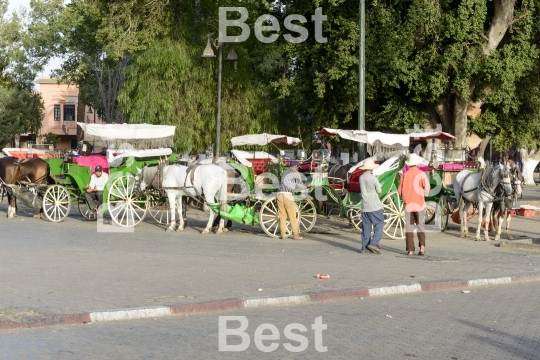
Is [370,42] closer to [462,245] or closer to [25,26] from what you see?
[462,245]

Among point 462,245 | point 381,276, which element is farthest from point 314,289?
point 462,245

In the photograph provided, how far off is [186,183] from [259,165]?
4.42 metres

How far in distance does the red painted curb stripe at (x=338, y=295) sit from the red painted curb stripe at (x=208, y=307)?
1.16 m

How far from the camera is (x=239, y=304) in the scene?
1139 cm

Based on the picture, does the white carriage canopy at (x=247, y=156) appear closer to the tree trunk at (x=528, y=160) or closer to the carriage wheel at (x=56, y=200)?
the carriage wheel at (x=56, y=200)

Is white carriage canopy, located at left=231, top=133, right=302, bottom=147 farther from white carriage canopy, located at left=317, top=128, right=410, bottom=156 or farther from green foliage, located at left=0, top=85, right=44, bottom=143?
green foliage, located at left=0, top=85, right=44, bottom=143

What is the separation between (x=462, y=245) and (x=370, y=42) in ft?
35.5

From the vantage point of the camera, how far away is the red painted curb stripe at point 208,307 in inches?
430

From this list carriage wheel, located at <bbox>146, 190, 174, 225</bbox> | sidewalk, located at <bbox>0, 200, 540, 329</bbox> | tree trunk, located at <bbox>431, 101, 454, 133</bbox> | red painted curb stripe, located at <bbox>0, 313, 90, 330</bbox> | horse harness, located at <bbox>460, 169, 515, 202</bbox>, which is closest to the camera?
red painted curb stripe, located at <bbox>0, 313, 90, 330</bbox>

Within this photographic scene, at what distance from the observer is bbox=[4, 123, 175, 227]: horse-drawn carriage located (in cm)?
2242

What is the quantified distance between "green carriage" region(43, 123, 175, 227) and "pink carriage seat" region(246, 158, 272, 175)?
8.31 ft

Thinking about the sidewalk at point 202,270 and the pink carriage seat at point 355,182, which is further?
the pink carriage seat at point 355,182

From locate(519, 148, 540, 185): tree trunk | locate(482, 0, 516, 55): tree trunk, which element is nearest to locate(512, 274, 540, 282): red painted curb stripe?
locate(482, 0, 516, 55): tree trunk

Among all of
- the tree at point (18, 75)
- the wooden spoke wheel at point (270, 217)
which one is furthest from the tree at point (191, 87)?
the tree at point (18, 75)
